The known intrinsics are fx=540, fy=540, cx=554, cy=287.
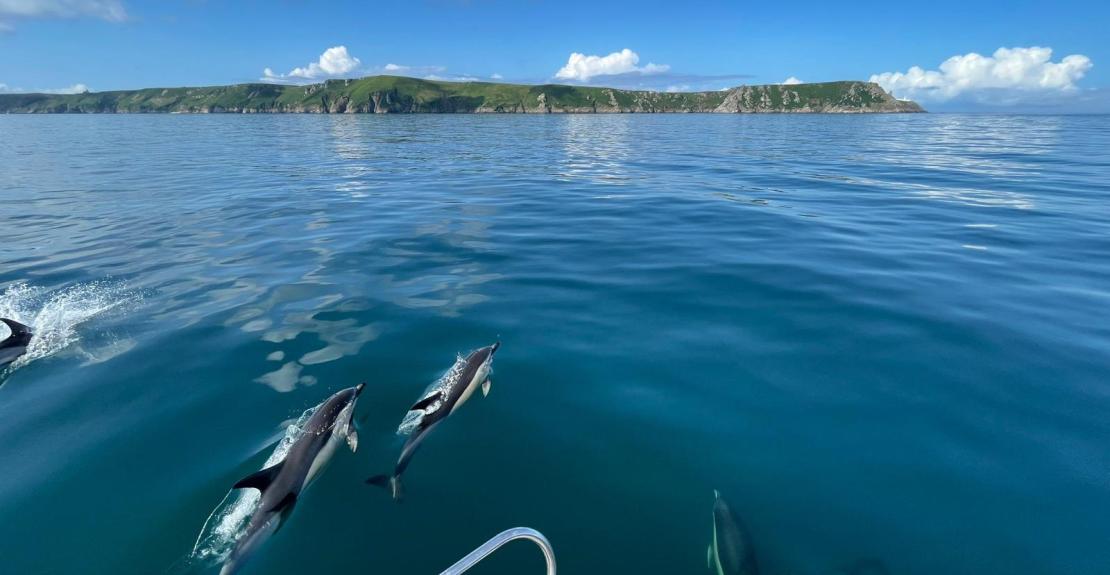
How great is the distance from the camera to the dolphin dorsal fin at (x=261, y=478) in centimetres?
632

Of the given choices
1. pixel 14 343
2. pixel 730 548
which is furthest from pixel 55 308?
pixel 730 548

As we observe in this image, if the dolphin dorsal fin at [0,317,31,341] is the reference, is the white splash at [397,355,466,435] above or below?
below

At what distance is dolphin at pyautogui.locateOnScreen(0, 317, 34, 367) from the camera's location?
395 inches

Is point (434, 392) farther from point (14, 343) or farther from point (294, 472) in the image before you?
point (14, 343)

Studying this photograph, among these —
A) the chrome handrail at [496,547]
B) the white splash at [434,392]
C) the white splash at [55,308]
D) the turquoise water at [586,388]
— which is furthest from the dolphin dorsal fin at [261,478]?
the white splash at [55,308]

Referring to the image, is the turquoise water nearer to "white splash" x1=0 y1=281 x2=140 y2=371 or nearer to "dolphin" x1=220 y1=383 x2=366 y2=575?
"white splash" x1=0 y1=281 x2=140 y2=371

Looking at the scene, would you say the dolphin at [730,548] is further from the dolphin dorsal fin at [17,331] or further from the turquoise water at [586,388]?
the dolphin dorsal fin at [17,331]

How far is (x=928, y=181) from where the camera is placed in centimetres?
3150

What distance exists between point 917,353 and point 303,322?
488 inches

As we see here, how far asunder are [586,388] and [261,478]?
4.97m

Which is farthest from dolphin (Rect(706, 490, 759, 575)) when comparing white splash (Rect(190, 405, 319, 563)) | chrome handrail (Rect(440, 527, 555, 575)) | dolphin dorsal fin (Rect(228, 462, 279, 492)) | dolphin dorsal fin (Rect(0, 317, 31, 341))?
dolphin dorsal fin (Rect(0, 317, 31, 341))

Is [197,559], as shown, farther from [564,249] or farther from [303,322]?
[564,249]

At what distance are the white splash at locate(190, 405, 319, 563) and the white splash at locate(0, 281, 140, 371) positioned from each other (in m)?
6.80

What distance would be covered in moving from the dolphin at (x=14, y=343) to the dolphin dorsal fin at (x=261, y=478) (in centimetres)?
736
